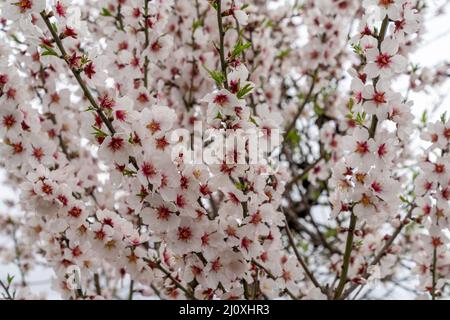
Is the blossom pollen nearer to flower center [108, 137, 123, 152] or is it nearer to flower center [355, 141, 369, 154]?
flower center [108, 137, 123, 152]

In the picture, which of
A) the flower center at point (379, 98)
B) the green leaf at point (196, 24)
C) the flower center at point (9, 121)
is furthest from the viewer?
the green leaf at point (196, 24)

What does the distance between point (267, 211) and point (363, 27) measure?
0.82 meters

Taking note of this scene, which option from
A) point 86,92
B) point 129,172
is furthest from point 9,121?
point 129,172

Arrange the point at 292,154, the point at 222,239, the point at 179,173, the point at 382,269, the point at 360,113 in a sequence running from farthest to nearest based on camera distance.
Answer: the point at 292,154 → the point at 382,269 → the point at 360,113 → the point at 222,239 → the point at 179,173

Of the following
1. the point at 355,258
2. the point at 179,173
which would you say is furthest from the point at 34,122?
the point at 355,258

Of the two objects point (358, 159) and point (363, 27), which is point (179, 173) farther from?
point (363, 27)

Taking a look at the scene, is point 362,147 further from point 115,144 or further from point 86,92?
point 86,92

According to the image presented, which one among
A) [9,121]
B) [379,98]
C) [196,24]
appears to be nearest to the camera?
[379,98]

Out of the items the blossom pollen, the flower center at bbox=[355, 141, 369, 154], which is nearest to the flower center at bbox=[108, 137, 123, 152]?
the blossom pollen

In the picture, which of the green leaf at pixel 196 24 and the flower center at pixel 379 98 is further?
the green leaf at pixel 196 24

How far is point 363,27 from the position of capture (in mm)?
2117

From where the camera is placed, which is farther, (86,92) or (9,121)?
(9,121)

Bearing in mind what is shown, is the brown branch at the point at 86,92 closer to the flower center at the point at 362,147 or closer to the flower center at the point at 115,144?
the flower center at the point at 115,144

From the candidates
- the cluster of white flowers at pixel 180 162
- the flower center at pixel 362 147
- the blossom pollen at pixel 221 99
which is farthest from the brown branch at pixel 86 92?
the flower center at pixel 362 147
